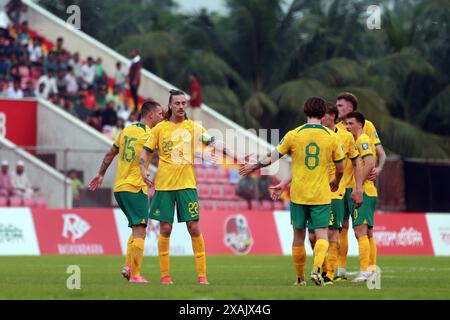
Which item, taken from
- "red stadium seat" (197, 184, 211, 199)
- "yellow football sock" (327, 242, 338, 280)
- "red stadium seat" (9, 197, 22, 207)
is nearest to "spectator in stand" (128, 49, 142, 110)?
"red stadium seat" (197, 184, 211, 199)

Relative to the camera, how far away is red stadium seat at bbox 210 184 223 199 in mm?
34500

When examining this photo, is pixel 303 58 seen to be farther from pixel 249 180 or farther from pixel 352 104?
pixel 352 104

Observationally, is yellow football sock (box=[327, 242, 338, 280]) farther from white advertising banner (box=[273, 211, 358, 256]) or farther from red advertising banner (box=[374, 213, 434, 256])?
red advertising banner (box=[374, 213, 434, 256])

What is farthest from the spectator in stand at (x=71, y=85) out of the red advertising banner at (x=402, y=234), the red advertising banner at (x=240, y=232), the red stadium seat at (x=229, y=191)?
the red advertising banner at (x=402, y=234)

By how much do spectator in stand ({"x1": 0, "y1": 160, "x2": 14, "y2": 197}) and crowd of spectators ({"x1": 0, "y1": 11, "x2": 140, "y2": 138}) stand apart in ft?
A: 23.2

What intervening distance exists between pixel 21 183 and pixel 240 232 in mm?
5708

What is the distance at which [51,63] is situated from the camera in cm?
3944

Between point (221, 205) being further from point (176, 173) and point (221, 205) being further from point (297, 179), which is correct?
point (297, 179)

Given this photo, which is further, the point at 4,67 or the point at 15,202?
the point at 4,67

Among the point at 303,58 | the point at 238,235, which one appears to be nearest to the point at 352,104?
the point at 238,235

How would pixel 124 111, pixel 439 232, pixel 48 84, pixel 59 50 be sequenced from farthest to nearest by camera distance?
1. pixel 59 50
2. pixel 124 111
3. pixel 48 84
4. pixel 439 232

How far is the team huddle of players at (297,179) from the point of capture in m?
15.5

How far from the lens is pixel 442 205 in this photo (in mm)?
36406

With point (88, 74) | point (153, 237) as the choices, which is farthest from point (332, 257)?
point (88, 74)
